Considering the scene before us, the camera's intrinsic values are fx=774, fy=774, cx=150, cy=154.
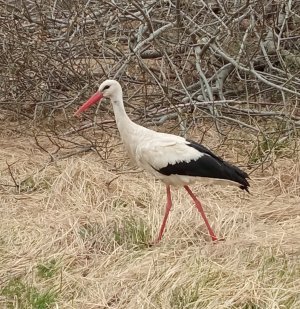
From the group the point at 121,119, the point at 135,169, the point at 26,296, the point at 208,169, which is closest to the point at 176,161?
the point at 208,169

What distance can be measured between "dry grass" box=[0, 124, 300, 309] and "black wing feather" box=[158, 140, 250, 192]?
1.22 ft

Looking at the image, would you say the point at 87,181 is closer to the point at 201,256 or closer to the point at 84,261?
the point at 84,261

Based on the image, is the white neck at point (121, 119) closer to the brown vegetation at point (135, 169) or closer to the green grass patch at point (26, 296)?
the brown vegetation at point (135, 169)

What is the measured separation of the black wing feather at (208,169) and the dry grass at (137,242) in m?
0.37

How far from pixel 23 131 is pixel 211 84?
72.3 inches

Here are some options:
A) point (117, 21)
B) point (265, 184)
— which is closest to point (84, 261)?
point (265, 184)

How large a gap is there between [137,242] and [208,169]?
2.02 feet

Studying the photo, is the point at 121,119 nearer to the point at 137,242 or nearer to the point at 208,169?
the point at 208,169

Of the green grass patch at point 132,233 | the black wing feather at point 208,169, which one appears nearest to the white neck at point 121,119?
the black wing feather at point 208,169

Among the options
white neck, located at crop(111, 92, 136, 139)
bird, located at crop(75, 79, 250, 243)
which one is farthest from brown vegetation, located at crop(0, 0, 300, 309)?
white neck, located at crop(111, 92, 136, 139)

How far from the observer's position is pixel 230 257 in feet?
14.0

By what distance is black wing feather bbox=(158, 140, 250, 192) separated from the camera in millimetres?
4570

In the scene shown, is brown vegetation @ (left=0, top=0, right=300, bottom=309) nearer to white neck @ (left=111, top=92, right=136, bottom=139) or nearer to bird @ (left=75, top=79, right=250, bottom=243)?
bird @ (left=75, top=79, right=250, bottom=243)

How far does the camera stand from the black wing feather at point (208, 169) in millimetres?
4570
